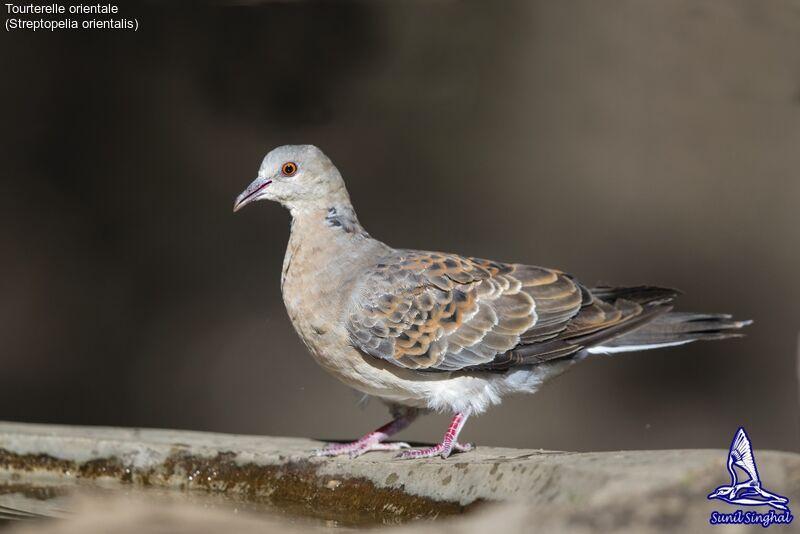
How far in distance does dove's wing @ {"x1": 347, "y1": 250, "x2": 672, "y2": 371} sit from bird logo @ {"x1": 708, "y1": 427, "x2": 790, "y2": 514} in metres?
1.38

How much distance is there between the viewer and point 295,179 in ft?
13.0

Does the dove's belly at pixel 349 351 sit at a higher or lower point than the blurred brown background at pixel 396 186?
lower

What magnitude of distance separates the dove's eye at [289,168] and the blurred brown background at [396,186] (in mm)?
3464

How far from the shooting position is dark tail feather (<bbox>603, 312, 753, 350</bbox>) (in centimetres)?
378

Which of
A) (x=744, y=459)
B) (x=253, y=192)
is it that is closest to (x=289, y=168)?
(x=253, y=192)

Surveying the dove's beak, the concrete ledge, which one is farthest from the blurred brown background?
the concrete ledge

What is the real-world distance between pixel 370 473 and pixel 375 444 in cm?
46

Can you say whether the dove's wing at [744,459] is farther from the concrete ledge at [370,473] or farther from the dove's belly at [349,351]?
the dove's belly at [349,351]

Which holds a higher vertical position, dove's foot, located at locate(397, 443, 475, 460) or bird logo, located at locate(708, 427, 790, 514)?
dove's foot, located at locate(397, 443, 475, 460)

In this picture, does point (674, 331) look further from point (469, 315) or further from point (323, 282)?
point (323, 282)

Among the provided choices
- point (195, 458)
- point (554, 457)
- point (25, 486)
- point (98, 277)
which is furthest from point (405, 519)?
point (98, 277)

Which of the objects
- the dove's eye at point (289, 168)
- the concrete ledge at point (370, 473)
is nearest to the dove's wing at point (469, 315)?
the concrete ledge at point (370, 473)

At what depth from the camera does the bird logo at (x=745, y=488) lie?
228 cm

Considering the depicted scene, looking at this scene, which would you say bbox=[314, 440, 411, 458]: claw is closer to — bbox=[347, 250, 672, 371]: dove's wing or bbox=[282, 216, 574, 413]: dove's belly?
bbox=[282, 216, 574, 413]: dove's belly
